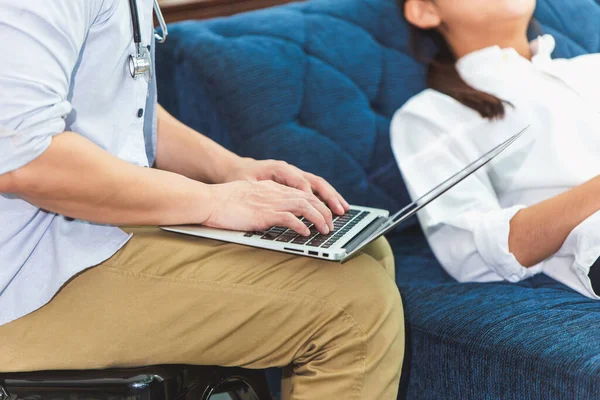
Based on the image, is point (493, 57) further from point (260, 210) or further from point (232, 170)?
point (260, 210)

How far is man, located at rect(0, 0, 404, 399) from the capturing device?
42.2 inches

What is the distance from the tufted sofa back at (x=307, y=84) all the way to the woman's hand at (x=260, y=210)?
0.42m

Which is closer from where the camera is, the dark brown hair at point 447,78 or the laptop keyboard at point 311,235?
the laptop keyboard at point 311,235

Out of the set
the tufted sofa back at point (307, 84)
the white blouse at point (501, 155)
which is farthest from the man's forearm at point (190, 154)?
the white blouse at point (501, 155)

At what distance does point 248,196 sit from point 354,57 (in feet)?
2.21

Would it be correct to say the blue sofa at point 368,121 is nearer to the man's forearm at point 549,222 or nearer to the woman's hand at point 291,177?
the man's forearm at point 549,222

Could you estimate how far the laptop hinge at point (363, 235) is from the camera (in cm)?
111

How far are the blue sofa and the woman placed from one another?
6 cm

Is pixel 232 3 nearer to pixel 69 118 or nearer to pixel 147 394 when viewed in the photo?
pixel 69 118

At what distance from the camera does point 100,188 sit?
1012 millimetres

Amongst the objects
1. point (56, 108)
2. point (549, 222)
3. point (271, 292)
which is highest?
point (56, 108)

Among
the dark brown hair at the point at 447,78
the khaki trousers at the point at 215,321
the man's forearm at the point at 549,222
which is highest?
the dark brown hair at the point at 447,78

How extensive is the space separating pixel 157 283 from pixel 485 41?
0.98 meters

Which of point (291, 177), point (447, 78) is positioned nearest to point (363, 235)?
point (291, 177)
